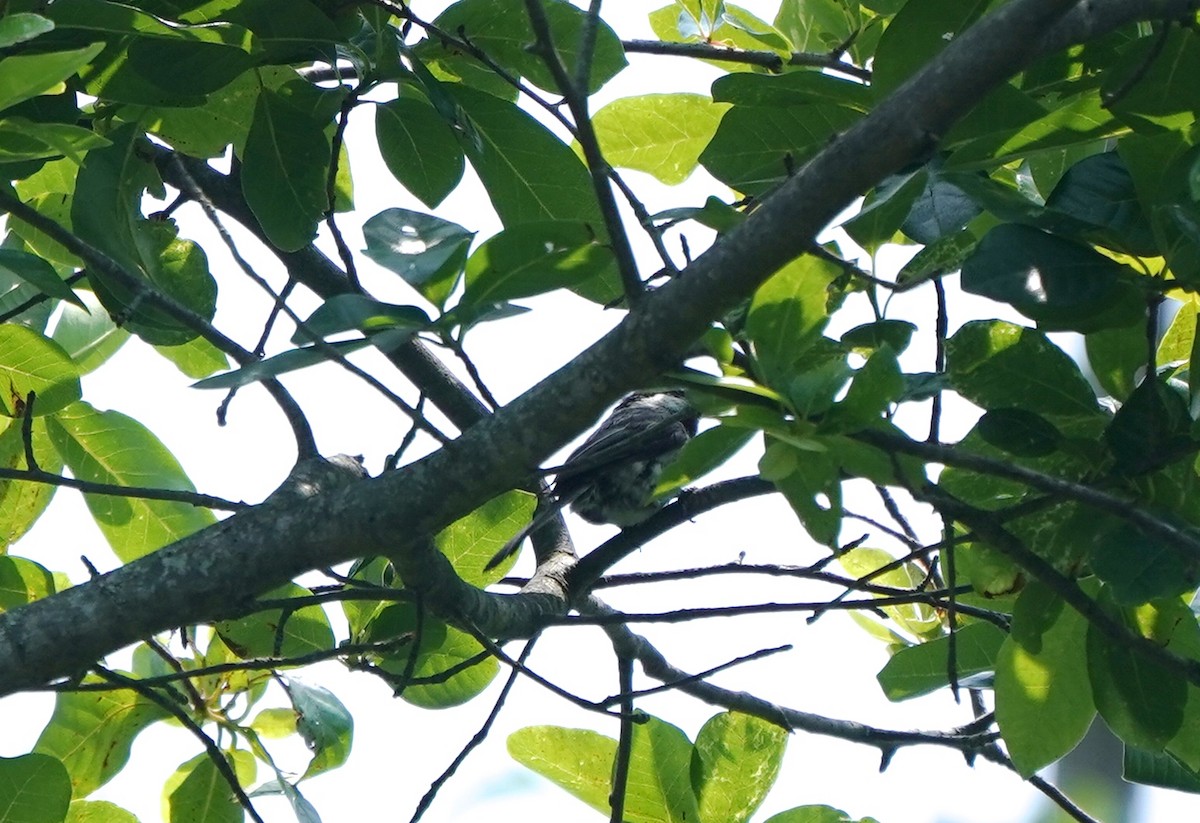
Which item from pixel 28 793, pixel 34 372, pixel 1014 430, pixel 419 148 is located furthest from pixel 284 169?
pixel 1014 430

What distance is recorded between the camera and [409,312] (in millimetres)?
1451

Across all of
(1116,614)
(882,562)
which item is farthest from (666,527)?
(1116,614)

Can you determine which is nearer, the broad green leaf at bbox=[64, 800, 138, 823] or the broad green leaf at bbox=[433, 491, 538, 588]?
the broad green leaf at bbox=[64, 800, 138, 823]

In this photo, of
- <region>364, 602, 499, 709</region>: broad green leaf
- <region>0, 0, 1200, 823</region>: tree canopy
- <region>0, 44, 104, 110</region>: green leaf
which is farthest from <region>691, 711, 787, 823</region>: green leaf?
<region>0, 44, 104, 110</region>: green leaf

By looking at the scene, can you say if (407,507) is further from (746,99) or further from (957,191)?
(957,191)

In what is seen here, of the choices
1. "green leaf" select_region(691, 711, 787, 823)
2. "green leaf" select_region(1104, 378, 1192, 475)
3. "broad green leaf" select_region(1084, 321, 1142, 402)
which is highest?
"broad green leaf" select_region(1084, 321, 1142, 402)

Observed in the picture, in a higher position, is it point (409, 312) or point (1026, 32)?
point (409, 312)

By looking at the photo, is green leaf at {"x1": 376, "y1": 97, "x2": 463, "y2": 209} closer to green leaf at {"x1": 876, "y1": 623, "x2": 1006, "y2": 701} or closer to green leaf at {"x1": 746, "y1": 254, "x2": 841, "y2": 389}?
green leaf at {"x1": 746, "y1": 254, "x2": 841, "y2": 389}

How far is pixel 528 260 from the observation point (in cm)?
146

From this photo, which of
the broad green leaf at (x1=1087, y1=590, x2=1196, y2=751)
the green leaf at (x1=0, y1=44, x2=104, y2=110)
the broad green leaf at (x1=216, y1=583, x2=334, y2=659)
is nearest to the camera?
the green leaf at (x1=0, y1=44, x2=104, y2=110)

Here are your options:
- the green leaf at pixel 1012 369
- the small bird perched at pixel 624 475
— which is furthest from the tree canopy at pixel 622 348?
the small bird perched at pixel 624 475

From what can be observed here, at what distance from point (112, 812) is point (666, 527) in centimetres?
124

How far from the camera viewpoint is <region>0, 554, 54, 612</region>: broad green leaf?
7.65ft

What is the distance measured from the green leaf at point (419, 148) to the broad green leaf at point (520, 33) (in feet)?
0.57
